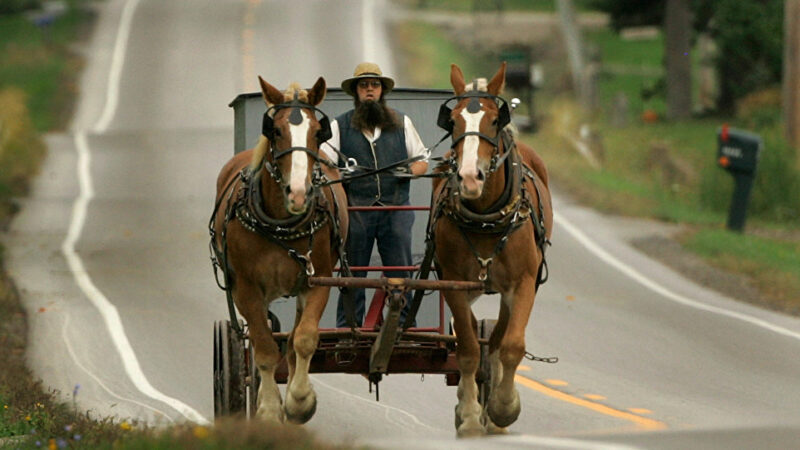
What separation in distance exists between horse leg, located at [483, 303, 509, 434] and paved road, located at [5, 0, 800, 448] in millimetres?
570

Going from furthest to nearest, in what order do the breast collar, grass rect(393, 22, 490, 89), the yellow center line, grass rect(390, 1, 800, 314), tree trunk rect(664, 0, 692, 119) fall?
tree trunk rect(664, 0, 692, 119)
grass rect(393, 22, 490, 89)
grass rect(390, 1, 800, 314)
the yellow center line
the breast collar

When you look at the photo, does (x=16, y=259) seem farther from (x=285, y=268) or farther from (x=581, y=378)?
(x=285, y=268)

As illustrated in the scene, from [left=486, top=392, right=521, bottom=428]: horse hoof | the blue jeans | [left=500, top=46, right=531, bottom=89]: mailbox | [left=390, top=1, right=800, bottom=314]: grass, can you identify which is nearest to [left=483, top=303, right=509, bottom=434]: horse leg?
[left=486, top=392, right=521, bottom=428]: horse hoof

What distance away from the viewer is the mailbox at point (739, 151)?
2050cm

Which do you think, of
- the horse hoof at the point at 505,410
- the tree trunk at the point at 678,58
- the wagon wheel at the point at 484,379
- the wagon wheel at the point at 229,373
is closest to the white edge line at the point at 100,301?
the wagon wheel at the point at 229,373

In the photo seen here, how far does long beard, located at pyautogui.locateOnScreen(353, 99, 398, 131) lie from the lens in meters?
10.6

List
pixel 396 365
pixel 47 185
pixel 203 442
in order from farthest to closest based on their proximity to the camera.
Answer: pixel 47 185
pixel 396 365
pixel 203 442

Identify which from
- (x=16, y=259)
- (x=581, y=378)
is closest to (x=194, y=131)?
(x=16, y=259)

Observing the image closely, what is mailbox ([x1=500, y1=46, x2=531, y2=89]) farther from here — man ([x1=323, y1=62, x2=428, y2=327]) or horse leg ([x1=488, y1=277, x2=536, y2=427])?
horse leg ([x1=488, y1=277, x2=536, y2=427])

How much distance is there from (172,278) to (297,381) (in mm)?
8933

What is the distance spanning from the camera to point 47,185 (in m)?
24.5

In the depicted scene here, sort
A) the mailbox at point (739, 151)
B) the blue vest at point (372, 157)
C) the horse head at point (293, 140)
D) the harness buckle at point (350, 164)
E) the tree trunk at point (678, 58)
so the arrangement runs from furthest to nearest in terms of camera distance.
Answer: the tree trunk at point (678, 58) < the mailbox at point (739, 151) < the blue vest at point (372, 157) < the harness buckle at point (350, 164) < the horse head at point (293, 140)

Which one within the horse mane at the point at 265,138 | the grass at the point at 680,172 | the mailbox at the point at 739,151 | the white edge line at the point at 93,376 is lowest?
the white edge line at the point at 93,376

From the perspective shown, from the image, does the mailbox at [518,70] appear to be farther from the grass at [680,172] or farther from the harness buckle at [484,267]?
the harness buckle at [484,267]
